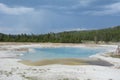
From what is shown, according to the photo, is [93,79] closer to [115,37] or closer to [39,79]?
[39,79]

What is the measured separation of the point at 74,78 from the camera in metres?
17.5

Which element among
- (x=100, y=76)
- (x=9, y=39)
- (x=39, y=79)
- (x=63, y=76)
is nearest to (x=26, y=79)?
(x=39, y=79)

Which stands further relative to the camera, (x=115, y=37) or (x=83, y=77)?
(x=115, y=37)

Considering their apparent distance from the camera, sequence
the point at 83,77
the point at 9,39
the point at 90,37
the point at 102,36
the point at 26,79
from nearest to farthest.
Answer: the point at 26,79
the point at 83,77
the point at 9,39
the point at 102,36
the point at 90,37

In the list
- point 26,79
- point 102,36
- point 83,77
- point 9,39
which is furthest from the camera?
point 102,36

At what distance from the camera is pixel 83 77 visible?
59.4 ft

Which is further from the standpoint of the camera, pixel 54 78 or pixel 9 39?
pixel 9 39

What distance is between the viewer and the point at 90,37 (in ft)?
407

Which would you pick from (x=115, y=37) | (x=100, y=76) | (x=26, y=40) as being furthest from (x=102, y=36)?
(x=100, y=76)

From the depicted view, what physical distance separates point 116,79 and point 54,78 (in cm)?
421

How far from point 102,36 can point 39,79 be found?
99.6 meters

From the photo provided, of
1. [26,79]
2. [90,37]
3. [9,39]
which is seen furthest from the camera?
[90,37]

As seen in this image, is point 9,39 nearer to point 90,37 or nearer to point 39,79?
point 90,37

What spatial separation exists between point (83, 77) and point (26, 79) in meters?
4.03
